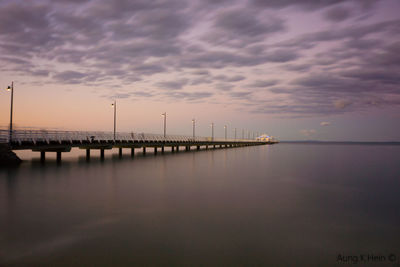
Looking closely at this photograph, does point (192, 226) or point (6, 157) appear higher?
point (6, 157)

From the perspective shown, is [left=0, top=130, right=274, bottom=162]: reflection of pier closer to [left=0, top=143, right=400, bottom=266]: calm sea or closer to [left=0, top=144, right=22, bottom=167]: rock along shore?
[left=0, top=144, right=22, bottom=167]: rock along shore

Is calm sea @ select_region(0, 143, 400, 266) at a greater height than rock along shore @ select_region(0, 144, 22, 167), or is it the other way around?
rock along shore @ select_region(0, 144, 22, 167)

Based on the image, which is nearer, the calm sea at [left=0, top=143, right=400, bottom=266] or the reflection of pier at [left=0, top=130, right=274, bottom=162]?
the calm sea at [left=0, top=143, right=400, bottom=266]

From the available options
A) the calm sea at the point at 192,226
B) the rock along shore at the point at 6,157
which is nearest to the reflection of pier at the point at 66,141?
the rock along shore at the point at 6,157

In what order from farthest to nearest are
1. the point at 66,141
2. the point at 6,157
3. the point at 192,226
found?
the point at 66,141 → the point at 6,157 → the point at 192,226

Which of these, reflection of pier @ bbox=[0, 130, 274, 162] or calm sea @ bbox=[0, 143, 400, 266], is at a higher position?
reflection of pier @ bbox=[0, 130, 274, 162]

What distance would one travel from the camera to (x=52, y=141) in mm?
29609

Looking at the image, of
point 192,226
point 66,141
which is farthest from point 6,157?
point 192,226

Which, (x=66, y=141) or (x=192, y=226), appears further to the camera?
(x=66, y=141)

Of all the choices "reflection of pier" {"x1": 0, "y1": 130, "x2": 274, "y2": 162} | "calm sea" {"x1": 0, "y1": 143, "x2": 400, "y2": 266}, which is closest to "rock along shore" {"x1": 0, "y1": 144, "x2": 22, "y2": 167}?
"reflection of pier" {"x1": 0, "y1": 130, "x2": 274, "y2": 162}

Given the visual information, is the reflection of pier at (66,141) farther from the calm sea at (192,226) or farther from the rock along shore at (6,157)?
the calm sea at (192,226)

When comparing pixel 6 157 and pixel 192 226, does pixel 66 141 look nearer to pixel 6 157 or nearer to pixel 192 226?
pixel 6 157

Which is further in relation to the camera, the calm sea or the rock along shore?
the rock along shore

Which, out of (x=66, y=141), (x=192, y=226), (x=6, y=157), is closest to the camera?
(x=192, y=226)
